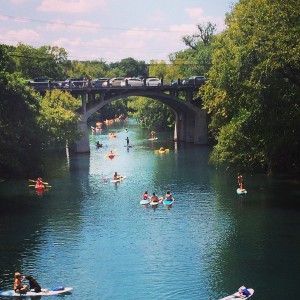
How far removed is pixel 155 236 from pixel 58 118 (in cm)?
3998

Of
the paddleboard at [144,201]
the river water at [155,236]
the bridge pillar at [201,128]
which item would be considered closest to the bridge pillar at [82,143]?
the bridge pillar at [201,128]

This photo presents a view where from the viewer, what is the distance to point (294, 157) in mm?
65938

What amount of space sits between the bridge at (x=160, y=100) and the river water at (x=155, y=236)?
941 inches

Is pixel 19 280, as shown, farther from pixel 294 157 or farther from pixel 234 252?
pixel 294 157

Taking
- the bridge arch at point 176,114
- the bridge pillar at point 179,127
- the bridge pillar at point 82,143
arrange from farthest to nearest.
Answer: the bridge pillar at point 179,127
the bridge arch at point 176,114
the bridge pillar at point 82,143

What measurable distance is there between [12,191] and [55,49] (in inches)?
3245

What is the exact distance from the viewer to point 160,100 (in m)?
113

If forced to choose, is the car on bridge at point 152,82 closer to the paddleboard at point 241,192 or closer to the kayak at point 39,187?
the kayak at point 39,187

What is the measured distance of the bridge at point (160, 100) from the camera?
98.6m

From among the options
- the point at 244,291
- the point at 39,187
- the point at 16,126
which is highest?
the point at 16,126

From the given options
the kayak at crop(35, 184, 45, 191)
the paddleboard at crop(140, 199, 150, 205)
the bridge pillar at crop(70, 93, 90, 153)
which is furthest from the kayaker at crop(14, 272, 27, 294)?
the bridge pillar at crop(70, 93, 90, 153)

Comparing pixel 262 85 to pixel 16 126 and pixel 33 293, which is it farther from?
pixel 16 126

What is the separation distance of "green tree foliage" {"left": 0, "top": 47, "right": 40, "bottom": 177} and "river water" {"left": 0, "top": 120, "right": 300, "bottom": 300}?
9.45ft

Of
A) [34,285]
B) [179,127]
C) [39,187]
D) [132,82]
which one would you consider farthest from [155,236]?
[179,127]
